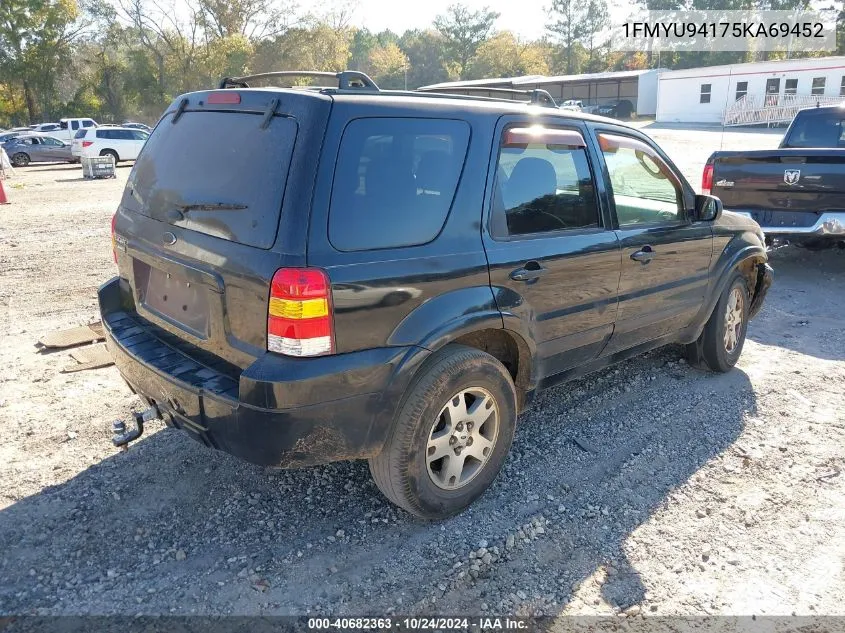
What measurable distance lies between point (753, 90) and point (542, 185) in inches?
1735

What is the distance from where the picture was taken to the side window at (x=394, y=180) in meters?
2.62

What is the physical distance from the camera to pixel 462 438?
3.14 meters

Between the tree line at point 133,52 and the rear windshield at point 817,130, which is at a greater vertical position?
the tree line at point 133,52

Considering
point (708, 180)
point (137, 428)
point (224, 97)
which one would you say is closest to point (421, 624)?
point (137, 428)

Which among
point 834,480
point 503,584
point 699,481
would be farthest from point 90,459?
point 834,480

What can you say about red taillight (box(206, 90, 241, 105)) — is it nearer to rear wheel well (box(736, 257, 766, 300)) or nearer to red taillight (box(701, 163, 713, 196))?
rear wheel well (box(736, 257, 766, 300))

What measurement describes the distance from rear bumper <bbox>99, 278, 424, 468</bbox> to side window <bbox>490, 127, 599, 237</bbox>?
964mm

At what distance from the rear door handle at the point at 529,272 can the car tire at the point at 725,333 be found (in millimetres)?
2137

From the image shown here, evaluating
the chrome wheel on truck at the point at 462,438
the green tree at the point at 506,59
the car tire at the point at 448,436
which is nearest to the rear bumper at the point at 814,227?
the car tire at the point at 448,436

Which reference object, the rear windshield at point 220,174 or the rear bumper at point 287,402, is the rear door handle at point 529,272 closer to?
the rear bumper at point 287,402

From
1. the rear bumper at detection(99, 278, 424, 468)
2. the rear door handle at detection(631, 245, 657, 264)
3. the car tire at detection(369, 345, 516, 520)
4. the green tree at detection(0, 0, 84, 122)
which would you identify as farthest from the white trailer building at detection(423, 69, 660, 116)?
the rear bumper at detection(99, 278, 424, 468)

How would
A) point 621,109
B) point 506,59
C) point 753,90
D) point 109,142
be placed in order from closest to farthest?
point 109,142, point 753,90, point 621,109, point 506,59

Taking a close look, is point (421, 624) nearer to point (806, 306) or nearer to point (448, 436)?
point (448, 436)

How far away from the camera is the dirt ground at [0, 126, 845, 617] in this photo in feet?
8.93
